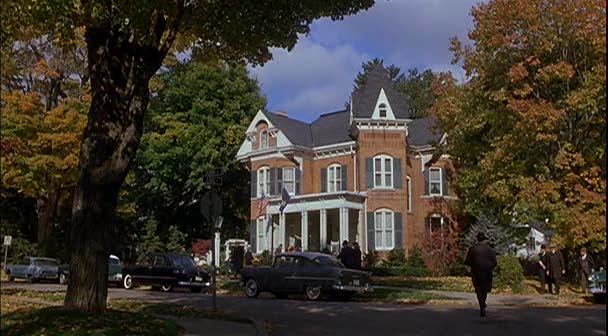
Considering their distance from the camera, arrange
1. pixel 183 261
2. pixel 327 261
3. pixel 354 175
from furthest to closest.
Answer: pixel 354 175, pixel 183 261, pixel 327 261

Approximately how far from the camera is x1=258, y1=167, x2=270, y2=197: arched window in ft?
146

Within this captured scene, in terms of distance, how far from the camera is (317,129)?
4681 cm

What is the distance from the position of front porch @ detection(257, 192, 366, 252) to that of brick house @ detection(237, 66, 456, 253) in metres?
0.06

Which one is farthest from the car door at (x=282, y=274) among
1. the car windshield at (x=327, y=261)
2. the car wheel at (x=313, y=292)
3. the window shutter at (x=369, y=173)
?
the window shutter at (x=369, y=173)

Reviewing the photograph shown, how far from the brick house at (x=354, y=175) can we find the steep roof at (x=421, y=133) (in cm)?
8

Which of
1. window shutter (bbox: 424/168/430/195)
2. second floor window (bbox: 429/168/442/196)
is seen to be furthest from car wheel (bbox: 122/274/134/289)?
second floor window (bbox: 429/168/442/196)

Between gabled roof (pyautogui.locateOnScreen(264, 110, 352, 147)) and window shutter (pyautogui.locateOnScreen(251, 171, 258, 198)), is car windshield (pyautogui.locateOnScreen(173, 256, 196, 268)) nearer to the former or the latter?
gabled roof (pyautogui.locateOnScreen(264, 110, 352, 147))

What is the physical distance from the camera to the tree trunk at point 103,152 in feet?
41.2

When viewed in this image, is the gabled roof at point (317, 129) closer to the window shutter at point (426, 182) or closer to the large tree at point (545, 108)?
the window shutter at point (426, 182)

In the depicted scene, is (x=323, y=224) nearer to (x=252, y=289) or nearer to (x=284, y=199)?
(x=284, y=199)

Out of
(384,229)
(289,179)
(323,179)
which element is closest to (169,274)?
(384,229)

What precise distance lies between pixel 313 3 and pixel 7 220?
131 ft

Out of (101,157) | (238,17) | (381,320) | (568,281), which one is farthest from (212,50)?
(568,281)

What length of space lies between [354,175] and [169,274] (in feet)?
57.2
